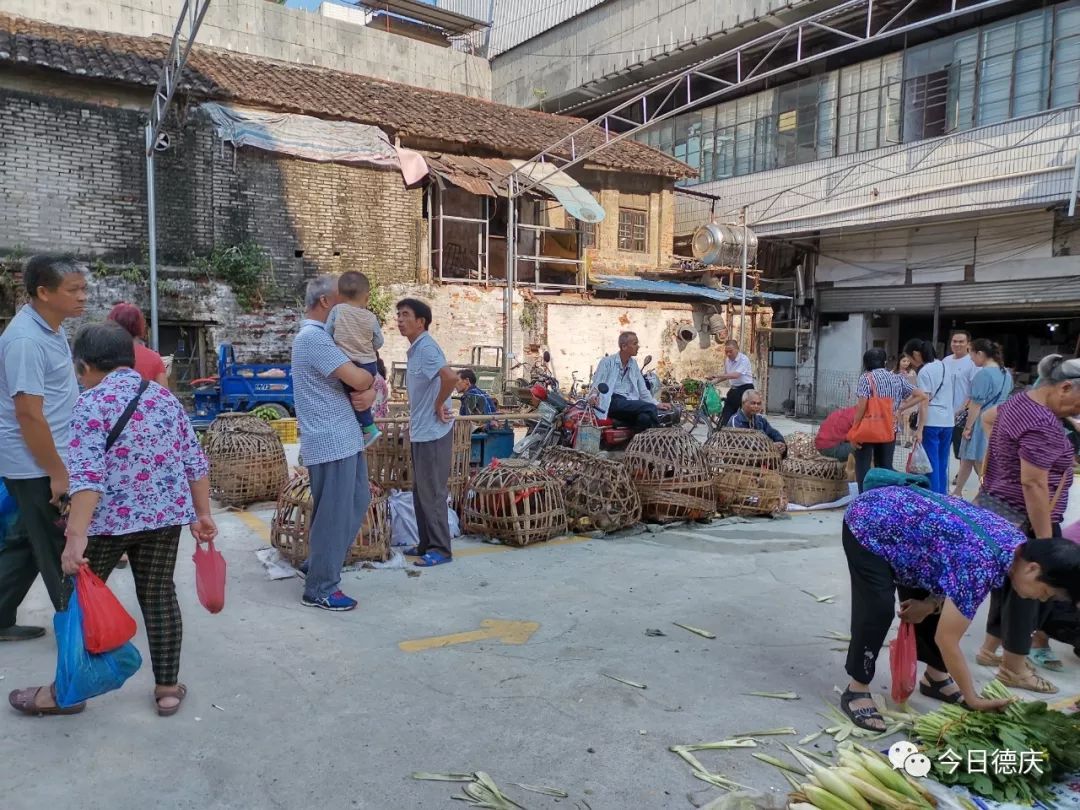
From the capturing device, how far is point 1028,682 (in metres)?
3.62

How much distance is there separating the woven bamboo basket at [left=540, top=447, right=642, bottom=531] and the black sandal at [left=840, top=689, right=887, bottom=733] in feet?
9.60

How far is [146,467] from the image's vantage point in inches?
117

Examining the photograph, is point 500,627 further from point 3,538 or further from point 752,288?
point 752,288

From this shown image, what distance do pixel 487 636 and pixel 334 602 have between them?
95cm

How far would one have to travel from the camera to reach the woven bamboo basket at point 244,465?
6.84 meters

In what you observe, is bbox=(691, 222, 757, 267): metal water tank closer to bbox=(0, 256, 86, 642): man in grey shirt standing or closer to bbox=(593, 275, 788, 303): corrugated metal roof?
bbox=(593, 275, 788, 303): corrugated metal roof

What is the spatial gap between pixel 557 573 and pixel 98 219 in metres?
13.1

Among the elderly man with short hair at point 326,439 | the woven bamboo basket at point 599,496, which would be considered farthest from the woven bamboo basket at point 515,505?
the elderly man with short hair at point 326,439

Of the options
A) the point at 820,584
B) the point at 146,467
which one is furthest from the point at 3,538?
the point at 820,584

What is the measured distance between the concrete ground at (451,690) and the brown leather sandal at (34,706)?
0.04 meters

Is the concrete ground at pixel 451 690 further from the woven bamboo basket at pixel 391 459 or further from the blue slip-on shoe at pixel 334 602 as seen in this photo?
the woven bamboo basket at pixel 391 459

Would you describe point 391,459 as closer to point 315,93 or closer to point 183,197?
point 183,197

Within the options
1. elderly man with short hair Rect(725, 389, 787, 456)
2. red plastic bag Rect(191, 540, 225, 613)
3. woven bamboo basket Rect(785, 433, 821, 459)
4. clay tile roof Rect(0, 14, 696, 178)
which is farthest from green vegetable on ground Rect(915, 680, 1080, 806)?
clay tile roof Rect(0, 14, 696, 178)

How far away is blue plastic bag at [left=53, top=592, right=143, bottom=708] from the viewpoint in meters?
2.77
